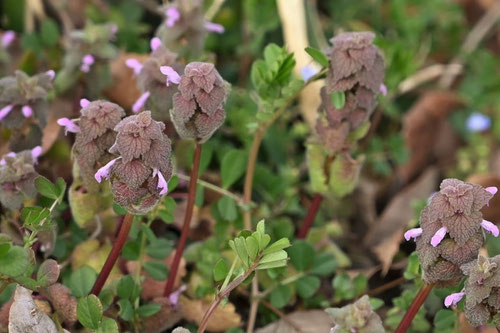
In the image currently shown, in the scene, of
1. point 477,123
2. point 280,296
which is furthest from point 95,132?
point 477,123

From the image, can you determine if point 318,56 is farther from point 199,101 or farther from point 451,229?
point 451,229

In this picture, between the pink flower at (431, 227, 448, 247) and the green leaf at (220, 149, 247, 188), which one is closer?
the pink flower at (431, 227, 448, 247)

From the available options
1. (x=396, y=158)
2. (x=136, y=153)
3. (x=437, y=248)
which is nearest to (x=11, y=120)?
(x=136, y=153)

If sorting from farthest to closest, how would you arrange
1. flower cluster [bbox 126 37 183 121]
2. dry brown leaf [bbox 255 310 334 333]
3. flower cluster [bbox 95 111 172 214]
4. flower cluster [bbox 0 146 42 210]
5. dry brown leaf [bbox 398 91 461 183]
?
dry brown leaf [bbox 398 91 461 183] → dry brown leaf [bbox 255 310 334 333] → flower cluster [bbox 126 37 183 121] → flower cluster [bbox 0 146 42 210] → flower cluster [bbox 95 111 172 214]

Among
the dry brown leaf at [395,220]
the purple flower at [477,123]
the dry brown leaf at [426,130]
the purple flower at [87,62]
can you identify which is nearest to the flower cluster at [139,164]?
the purple flower at [87,62]

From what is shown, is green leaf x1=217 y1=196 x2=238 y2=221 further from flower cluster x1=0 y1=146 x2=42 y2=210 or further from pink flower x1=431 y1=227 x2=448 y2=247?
pink flower x1=431 y1=227 x2=448 y2=247

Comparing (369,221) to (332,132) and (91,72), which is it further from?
(91,72)

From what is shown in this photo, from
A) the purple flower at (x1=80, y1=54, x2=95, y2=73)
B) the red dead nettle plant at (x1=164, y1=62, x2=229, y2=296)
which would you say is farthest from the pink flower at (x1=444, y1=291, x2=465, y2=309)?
the purple flower at (x1=80, y1=54, x2=95, y2=73)
